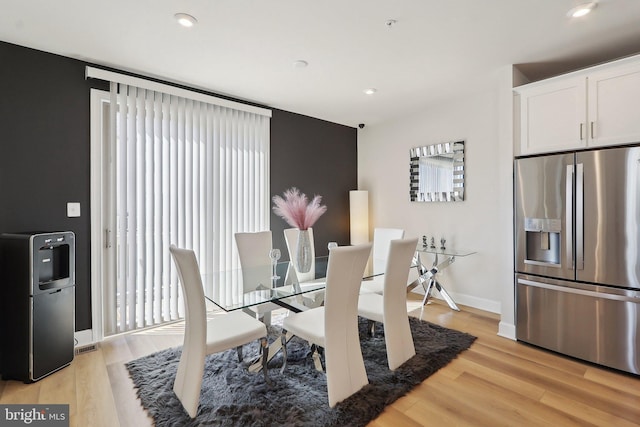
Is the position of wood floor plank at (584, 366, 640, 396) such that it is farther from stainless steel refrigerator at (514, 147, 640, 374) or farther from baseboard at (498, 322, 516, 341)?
baseboard at (498, 322, 516, 341)

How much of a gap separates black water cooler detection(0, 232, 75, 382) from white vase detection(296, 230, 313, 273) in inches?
72.9

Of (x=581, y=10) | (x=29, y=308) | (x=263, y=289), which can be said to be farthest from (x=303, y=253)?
(x=581, y=10)

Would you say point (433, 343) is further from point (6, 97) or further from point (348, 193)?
point (6, 97)

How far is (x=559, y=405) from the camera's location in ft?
6.39

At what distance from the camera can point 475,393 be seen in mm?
2076

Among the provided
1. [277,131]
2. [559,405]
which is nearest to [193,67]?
[277,131]

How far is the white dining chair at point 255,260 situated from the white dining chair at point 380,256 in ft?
3.25

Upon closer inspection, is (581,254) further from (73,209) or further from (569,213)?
(73,209)

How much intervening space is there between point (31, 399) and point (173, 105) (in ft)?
→ 8.76

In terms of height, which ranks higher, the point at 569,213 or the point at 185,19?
the point at 185,19

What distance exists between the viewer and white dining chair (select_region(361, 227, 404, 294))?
301 centimetres

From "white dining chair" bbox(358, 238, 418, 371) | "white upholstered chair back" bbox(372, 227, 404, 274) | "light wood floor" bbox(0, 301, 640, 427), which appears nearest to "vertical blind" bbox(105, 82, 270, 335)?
"light wood floor" bbox(0, 301, 640, 427)

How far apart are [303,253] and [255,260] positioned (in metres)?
0.71

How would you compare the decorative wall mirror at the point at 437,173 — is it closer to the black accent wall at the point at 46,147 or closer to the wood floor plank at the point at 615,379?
the wood floor plank at the point at 615,379
